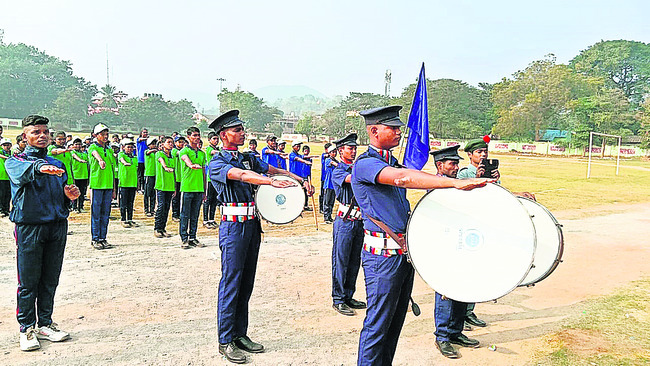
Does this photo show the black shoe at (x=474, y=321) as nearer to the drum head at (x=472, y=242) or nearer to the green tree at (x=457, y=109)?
the drum head at (x=472, y=242)

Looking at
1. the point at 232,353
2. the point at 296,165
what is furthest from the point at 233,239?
the point at 296,165

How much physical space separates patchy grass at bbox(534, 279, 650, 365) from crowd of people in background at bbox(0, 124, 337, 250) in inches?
179

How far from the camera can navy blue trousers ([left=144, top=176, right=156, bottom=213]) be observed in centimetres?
1185

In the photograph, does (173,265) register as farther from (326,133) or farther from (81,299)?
(326,133)

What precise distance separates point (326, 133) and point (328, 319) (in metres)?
83.8

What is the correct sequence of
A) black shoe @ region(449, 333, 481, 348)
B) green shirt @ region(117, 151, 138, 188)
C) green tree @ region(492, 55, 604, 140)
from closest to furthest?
black shoe @ region(449, 333, 481, 348), green shirt @ region(117, 151, 138, 188), green tree @ region(492, 55, 604, 140)

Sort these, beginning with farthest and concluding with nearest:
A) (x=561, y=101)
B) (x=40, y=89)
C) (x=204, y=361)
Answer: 1. (x=40, y=89)
2. (x=561, y=101)
3. (x=204, y=361)

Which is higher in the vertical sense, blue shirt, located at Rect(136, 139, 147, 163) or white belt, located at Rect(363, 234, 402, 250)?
blue shirt, located at Rect(136, 139, 147, 163)

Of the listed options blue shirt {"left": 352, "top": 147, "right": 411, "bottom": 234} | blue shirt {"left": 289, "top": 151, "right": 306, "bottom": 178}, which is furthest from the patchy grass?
blue shirt {"left": 289, "top": 151, "right": 306, "bottom": 178}

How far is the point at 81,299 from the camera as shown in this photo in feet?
19.4

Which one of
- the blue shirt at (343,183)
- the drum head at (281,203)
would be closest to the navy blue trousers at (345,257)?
the blue shirt at (343,183)

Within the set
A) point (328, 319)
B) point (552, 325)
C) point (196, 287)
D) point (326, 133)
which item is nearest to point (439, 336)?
point (328, 319)

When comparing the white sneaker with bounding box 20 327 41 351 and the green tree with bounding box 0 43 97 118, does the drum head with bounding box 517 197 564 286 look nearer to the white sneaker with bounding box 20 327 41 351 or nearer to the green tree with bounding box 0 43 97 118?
the white sneaker with bounding box 20 327 41 351

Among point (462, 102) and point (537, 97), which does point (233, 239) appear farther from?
point (462, 102)
